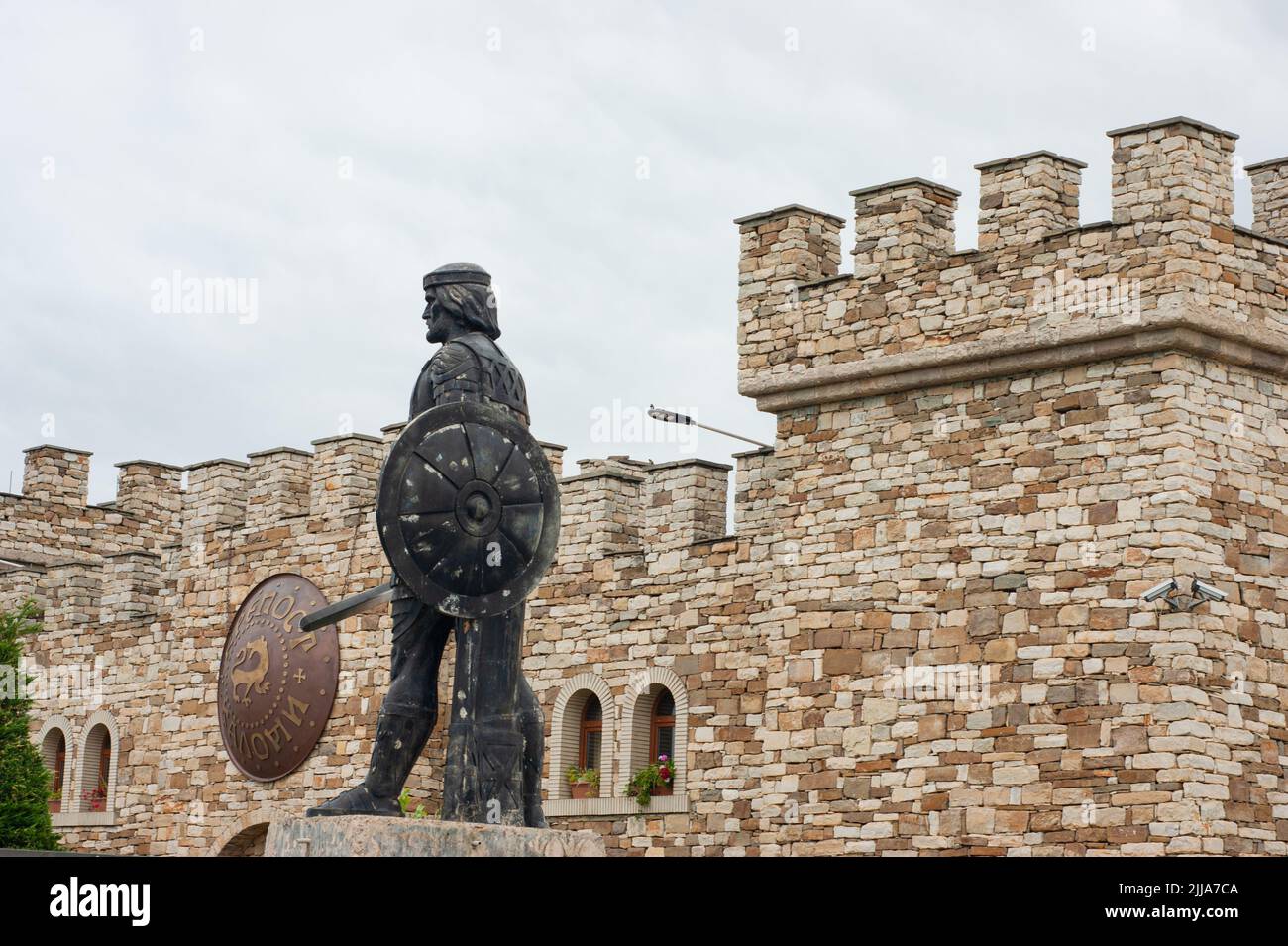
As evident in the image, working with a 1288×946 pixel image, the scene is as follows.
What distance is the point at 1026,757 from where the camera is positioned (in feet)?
56.4

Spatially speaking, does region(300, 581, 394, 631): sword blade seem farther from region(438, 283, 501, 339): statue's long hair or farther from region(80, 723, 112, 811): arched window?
region(80, 723, 112, 811): arched window

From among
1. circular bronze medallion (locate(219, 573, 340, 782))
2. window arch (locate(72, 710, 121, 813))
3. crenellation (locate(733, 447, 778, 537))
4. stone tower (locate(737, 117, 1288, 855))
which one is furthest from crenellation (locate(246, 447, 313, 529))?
stone tower (locate(737, 117, 1288, 855))

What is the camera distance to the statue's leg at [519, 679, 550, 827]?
37.2ft

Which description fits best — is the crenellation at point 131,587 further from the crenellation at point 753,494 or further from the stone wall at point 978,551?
the crenellation at point 753,494

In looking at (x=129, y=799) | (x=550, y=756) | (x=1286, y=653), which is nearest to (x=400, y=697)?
(x=1286, y=653)

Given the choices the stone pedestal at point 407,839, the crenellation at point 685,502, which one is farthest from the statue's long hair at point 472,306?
the crenellation at point 685,502

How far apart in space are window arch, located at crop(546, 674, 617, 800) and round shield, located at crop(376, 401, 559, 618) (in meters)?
11.0

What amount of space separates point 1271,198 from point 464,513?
1021cm

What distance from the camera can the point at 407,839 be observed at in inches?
412

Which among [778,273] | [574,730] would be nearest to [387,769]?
[778,273]

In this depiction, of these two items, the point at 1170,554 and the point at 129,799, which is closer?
the point at 1170,554

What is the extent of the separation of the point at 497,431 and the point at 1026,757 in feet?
24.2
